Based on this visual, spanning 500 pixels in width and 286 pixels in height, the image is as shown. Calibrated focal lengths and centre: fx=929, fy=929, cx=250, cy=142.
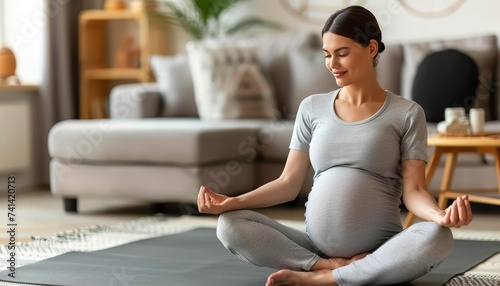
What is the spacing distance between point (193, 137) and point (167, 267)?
4.86 feet

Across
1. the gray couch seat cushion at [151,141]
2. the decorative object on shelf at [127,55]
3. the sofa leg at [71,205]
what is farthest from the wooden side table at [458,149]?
the decorative object on shelf at [127,55]

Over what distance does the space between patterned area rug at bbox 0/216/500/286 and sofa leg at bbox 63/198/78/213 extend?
1.72 ft

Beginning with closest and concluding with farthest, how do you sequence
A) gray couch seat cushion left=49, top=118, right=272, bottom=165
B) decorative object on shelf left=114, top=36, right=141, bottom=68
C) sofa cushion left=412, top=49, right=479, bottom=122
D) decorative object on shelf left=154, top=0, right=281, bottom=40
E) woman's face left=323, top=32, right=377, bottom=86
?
woman's face left=323, top=32, right=377, bottom=86
gray couch seat cushion left=49, top=118, right=272, bottom=165
sofa cushion left=412, top=49, right=479, bottom=122
decorative object on shelf left=154, top=0, right=281, bottom=40
decorative object on shelf left=114, top=36, right=141, bottom=68

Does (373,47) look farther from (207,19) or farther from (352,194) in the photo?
(207,19)

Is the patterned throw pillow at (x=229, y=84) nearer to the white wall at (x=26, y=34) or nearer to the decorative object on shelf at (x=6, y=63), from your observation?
the decorative object on shelf at (x=6, y=63)

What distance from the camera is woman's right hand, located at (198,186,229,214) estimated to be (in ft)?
7.64

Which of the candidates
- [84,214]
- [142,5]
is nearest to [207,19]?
[142,5]

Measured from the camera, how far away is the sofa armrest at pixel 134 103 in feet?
17.2

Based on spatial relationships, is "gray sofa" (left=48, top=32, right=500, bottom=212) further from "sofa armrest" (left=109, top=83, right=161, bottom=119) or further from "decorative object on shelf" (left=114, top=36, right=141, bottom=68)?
"decorative object on shelf" (left=114, top=36, right=141, bottom=68)

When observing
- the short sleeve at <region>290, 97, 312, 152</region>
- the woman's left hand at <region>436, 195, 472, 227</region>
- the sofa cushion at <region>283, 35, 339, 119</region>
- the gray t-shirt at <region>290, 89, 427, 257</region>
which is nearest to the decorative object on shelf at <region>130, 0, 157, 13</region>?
the sofa cushion at <region>283, 35, 339, 119</region>

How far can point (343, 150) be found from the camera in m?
2.46

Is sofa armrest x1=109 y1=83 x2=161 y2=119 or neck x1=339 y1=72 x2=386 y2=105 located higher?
neck x1=339 y1=72 x2=386 y2=105

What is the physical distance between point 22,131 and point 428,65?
2.64 meters

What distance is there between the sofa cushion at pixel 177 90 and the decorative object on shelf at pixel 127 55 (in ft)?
2.81
